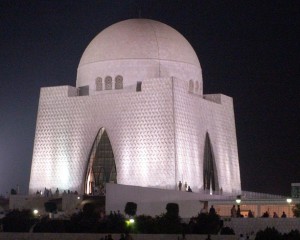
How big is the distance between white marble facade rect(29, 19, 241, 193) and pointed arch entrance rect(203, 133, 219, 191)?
21 cm

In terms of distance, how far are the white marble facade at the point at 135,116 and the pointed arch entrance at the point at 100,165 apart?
0.87ft

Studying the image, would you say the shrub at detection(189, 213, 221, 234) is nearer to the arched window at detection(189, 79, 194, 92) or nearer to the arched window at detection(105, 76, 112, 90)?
the arched window at detection(105, 76, 112, 90)

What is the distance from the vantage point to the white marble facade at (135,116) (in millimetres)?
40969

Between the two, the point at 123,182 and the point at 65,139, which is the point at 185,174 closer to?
the point at 123,182

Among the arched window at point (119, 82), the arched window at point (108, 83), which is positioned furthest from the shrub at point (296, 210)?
the arched window at point (108, 83)

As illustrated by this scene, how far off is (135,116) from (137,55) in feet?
9.47

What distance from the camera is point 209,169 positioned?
4400 cm

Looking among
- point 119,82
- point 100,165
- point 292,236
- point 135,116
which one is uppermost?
point 119,82

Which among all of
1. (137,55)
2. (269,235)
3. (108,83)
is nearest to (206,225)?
(269,235)

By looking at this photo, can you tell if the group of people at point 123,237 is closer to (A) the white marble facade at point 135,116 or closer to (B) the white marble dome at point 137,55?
(A) the white marble facade at point 135,116

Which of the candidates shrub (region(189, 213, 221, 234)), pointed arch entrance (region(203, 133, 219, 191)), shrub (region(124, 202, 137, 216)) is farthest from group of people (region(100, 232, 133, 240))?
pointed arch entrance (region(203, 133, 219, 191))

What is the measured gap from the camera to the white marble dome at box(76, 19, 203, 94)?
1679 inches

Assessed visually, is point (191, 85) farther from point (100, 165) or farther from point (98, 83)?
point (100, 165)

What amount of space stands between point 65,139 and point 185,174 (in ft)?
19.9
